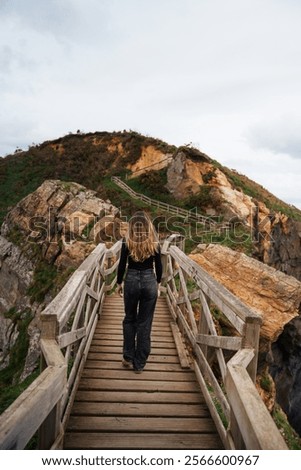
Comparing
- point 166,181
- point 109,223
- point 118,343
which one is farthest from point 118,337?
point 166,181

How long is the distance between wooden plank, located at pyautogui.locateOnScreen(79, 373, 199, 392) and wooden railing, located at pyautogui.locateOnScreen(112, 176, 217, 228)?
18.7 meters

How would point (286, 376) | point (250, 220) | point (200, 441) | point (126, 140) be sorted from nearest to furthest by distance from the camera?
point (200, 441) → point (286, 376) → point (250, 220) → point (126, 140)

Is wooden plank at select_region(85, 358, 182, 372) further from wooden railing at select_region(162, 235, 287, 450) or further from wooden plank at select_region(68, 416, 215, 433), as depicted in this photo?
wooden plank at select_region(68, 416, 215, 433)

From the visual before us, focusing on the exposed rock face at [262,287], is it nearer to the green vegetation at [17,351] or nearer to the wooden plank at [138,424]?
the wooden plank at [138,424]

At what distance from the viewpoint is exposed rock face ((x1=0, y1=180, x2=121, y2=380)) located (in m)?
16.3

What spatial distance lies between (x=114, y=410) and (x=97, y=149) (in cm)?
3590

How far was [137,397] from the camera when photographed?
13.1ft

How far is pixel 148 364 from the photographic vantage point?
494 centimetres

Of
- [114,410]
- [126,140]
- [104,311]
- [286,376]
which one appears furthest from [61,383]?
[126,140]

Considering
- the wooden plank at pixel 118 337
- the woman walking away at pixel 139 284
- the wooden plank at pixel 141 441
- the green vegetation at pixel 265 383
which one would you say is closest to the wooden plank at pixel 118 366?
the woman walking away at pixel 139 284

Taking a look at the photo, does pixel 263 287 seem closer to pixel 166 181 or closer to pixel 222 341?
pixel 222 341

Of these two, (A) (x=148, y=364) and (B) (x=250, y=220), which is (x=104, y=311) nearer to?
(A) (x=148, y=364)

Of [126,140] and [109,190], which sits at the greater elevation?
[126,140]

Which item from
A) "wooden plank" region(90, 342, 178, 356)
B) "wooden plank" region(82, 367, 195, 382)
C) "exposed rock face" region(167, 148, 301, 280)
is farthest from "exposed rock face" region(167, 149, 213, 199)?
"wooden plank" region(82, 367, 195, 382)
